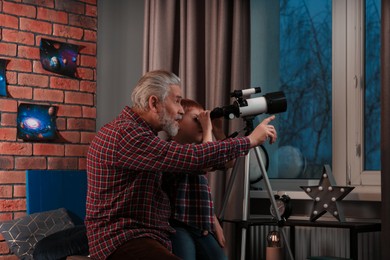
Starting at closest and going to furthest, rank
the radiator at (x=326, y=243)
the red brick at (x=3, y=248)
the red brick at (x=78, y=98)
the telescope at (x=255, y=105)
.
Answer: the telescope at (x=255, y=105) → the radiator at (x=326, y=243) → the red brick at (x=3, y=248) → the red brick at (x=78, y=98)

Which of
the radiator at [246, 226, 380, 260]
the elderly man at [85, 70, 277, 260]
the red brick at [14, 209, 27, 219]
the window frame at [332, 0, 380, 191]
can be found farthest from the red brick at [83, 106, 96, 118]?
the elderly man at [85, 70, 277, 260]

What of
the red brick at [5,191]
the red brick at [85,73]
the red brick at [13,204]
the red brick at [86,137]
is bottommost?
the red brick at [13,204]

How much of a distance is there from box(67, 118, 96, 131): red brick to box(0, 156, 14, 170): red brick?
45 cm

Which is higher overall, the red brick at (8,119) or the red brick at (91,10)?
the red brick at (91,10)

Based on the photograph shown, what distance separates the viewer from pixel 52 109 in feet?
13.5

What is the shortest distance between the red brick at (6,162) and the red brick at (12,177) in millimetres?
29

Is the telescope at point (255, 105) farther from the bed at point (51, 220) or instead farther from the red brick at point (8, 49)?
the red brick at point (8, 49)

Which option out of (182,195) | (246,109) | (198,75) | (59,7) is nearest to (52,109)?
(59,7)

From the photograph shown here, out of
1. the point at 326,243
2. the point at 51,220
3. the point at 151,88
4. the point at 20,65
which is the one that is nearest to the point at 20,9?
the point at 20,65

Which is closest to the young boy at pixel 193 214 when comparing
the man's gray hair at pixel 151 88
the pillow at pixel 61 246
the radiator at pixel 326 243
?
the man's gray hair at pixel 151 88

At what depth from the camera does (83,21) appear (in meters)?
4.33

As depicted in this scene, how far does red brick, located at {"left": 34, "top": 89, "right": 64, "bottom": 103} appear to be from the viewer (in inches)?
160

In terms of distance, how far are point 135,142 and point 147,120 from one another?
0.19 m

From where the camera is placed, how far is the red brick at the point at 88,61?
4312 mm
